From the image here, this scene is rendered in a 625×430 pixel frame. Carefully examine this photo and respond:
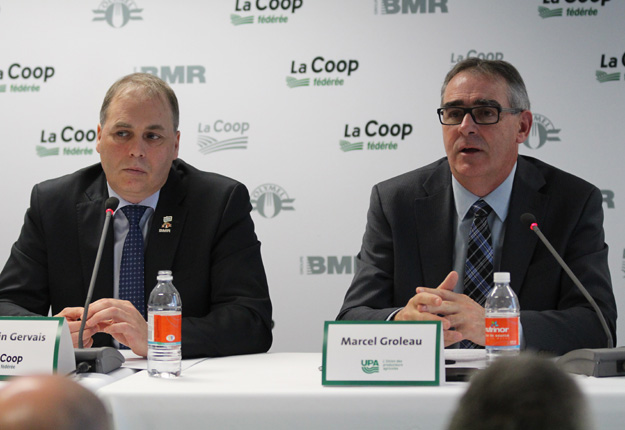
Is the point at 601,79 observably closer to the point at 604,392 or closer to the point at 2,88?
the point at 604,392

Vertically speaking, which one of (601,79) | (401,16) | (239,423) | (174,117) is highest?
(401,16)

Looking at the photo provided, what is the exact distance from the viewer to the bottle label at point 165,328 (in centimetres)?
199

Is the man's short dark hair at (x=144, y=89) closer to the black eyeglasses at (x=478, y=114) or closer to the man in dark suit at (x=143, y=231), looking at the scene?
the man in dark suit at (x=143, y=231)

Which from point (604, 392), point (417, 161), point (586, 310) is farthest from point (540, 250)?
point (417, 161)

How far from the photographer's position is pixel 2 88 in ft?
14.4

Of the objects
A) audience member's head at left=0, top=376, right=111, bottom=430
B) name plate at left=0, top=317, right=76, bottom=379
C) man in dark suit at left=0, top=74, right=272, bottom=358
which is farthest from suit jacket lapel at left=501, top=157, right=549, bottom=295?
audience member's head at left=0, top=376, right=111, bottom=430

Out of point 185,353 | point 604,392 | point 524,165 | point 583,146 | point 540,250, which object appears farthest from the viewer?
point 583,146

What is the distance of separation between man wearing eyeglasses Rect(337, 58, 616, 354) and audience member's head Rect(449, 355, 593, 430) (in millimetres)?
1942

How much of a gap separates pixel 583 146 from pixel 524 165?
142 centimetres

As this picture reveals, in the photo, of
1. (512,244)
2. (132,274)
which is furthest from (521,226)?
(132,274)

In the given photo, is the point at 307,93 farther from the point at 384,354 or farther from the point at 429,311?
the point at 384,354

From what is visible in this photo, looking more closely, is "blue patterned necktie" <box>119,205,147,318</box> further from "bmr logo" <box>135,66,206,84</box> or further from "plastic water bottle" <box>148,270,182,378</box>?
"bmr logo" <box>135,66,206,84</box>

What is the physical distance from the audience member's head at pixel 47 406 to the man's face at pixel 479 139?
230cm

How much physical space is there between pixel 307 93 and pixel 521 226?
189 cm
